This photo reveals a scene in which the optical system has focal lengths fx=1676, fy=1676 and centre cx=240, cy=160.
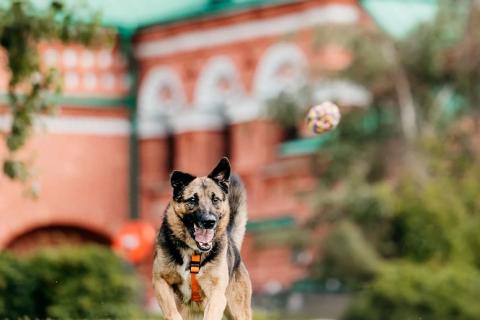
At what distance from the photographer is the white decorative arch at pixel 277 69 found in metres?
32.7

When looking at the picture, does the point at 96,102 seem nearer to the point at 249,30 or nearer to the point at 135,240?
the point at 249,30

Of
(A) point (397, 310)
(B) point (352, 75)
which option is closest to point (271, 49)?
(B) point (352, 75)

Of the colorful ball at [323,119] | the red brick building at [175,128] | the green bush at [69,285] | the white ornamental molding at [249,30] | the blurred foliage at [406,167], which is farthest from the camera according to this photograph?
the red brick building at [175,128]

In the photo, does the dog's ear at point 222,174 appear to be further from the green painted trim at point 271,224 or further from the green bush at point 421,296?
the green painted trim at point 271,224

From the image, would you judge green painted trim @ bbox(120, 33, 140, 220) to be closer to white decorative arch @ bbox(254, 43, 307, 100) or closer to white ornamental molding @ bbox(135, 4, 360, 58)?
white ornamental molding @ bbox(135, 4, 360, 58)

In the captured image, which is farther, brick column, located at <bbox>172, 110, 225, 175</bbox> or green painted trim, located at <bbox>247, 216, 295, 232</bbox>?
brick column, located at <bbox>172, 110, 225, 175</bbox>

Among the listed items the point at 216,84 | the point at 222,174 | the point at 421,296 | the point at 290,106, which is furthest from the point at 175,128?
the point at 222,174

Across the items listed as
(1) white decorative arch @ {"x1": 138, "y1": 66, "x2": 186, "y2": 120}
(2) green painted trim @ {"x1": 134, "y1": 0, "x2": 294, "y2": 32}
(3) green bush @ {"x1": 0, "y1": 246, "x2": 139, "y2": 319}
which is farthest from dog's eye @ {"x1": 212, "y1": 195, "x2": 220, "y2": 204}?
(1) white decorative arch @ {"x1": 138, "y1": 66, "x2": 186, "y2": 120}

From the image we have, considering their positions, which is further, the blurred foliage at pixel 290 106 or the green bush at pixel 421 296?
the blurred foliage at pixel 290 106

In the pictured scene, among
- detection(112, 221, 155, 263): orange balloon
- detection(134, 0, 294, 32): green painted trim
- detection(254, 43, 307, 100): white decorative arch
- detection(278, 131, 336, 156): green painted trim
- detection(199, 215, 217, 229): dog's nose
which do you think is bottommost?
detection(112, 221, 155, 263): orange balloon

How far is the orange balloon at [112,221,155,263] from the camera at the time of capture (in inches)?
1254

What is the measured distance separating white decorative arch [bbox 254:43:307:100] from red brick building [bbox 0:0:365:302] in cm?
3

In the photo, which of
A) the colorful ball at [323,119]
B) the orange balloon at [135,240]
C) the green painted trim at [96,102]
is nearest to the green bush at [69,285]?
the colorful ball at [323,119]

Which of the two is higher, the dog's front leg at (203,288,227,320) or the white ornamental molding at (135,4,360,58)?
the white ornamental molding at (135,4,360,58)
